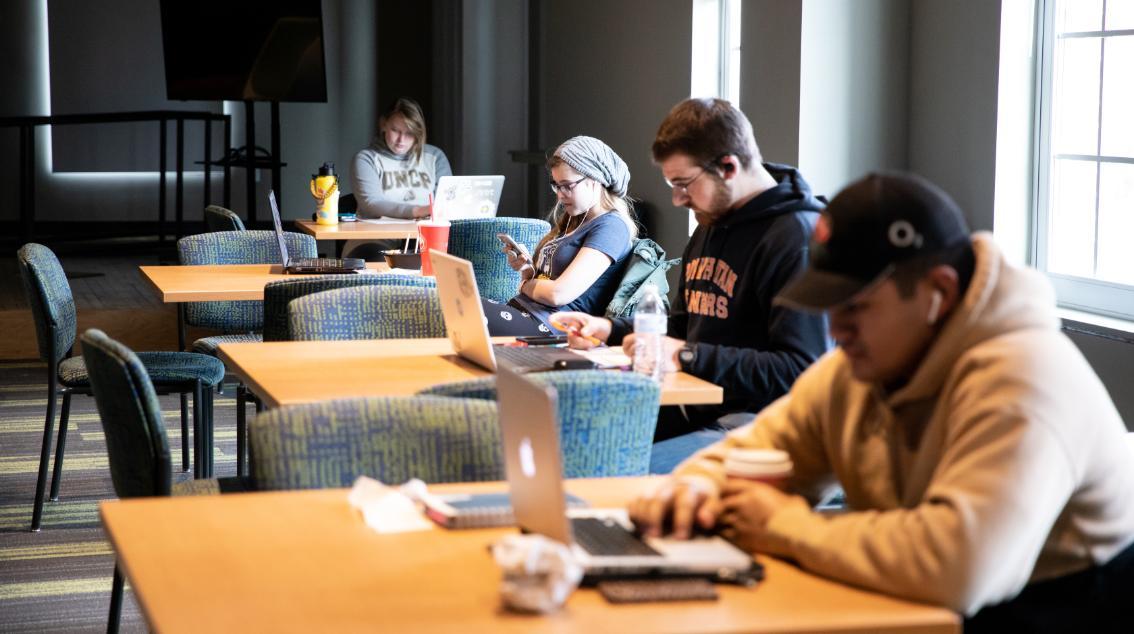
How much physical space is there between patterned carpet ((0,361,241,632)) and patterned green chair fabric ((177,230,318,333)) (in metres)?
0.52

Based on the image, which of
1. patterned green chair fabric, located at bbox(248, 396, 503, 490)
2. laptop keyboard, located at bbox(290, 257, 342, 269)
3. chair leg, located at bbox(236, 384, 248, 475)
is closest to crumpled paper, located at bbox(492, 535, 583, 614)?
patterned green chair fabric, located at bbox(248, 396, 503, 490)

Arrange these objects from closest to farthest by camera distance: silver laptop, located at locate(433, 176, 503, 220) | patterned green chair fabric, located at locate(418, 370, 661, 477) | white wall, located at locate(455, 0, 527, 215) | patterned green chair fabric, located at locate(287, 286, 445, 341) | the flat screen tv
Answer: patterned green chair fabric, located at locate(418, 370, 661, 477), patterned green chair fabric, located at locate(287, 286, 445, 341), silver laptop, located at locate(433, 176, 503, 220), the flat screen tv, white wall, located at locate(455, 0, 527, 215)

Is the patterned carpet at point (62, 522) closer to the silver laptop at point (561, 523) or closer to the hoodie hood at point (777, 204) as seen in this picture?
the hoodie hood at point (777, 204)

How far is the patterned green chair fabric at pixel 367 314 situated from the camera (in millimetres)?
3705

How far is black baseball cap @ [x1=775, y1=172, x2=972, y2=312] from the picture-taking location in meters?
1.62

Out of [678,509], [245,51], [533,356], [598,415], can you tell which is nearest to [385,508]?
[678,509]

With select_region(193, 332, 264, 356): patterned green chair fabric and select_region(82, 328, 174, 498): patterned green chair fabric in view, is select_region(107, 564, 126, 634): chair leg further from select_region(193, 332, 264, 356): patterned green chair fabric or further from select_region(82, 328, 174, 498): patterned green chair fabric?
select_region(193, 332, 264, 356): patterned green chair fabric

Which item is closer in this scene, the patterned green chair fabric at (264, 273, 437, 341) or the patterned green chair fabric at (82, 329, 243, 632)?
the patterned green chair fabric at (82, 329, 243, 632)

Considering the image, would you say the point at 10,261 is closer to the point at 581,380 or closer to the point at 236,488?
the point at 236,488

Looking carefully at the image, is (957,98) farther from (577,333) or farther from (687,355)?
(687,355)

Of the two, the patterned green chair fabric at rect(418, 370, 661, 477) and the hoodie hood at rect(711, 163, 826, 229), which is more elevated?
the hoodie hood at rect(711, 163, 826, 229)

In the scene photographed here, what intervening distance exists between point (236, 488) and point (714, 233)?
48.2 inches

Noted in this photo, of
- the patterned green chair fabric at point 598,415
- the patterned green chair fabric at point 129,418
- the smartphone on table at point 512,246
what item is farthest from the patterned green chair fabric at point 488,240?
the patterned green chair fabric at point 598,415

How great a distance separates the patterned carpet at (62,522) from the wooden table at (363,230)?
0.93m
